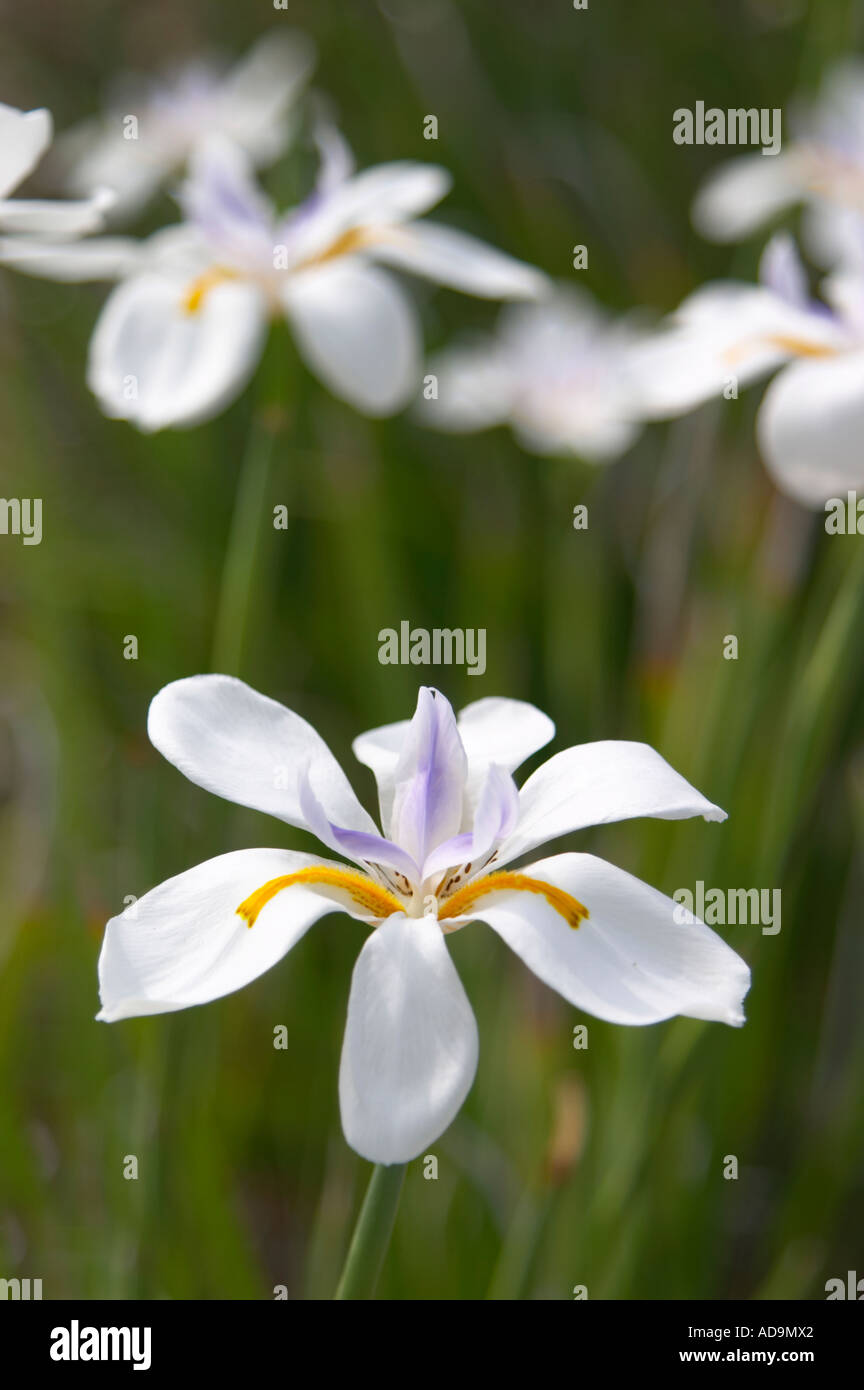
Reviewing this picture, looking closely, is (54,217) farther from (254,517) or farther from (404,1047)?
(404,1047)

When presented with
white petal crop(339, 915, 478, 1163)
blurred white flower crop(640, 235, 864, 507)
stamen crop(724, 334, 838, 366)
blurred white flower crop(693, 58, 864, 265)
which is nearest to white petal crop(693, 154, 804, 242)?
blurred white flower crop(693, 58, 864, 265)

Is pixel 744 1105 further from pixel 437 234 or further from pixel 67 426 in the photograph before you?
pixel 67 426

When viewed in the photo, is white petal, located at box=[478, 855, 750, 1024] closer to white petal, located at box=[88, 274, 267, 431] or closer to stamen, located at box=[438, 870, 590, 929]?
stamen, located at box=[438, 870, 590, 929]

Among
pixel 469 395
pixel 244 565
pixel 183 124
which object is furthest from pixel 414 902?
pixel 183 124

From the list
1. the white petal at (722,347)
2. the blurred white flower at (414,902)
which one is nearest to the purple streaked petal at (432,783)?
the blurred white flower at (414,902)

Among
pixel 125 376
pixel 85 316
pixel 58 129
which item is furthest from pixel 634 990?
pixel 58 129
